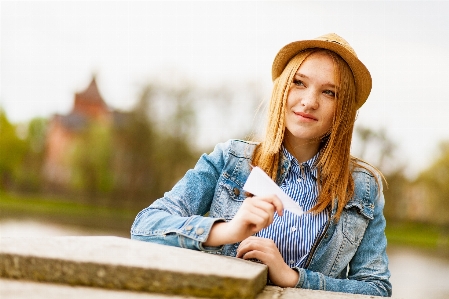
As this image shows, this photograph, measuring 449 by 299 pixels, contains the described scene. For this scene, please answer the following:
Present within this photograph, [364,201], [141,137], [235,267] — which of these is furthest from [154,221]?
[141,137]

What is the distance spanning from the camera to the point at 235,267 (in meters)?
1.80

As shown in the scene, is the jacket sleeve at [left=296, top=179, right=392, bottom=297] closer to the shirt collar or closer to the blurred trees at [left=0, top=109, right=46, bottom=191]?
the shirt collar

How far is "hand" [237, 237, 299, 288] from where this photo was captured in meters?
2.31

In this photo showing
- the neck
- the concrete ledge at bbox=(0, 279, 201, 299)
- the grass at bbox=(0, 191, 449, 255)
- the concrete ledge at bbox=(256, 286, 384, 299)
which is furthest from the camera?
the grass at bbox=(0, 191, 449, 255)

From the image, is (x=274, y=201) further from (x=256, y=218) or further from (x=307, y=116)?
(x=307, y=116)

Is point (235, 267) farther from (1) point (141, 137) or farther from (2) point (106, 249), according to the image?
(1) point (141, 137)

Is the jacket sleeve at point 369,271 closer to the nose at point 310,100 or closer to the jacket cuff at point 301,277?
the jacket cuff at point 301,277

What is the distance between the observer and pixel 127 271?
65.4 inches

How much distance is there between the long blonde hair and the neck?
60mm

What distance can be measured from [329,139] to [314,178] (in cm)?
20

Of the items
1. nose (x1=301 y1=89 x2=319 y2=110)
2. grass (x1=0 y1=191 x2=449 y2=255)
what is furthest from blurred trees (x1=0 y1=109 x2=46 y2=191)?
nose (x1=301 y1=89 x2=319 y2=110)

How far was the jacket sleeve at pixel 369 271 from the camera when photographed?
259cm

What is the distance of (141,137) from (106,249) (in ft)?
97.2

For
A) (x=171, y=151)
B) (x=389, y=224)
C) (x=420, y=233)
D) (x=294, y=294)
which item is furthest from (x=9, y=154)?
(x=294, y=294)
